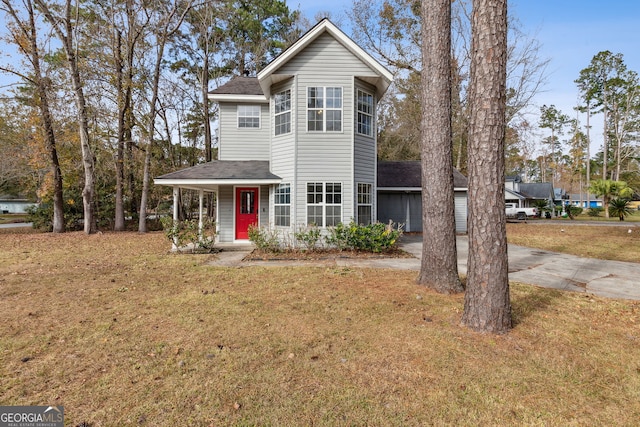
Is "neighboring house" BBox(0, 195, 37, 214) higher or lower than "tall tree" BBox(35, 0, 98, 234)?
lower

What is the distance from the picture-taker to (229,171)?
11.5 m

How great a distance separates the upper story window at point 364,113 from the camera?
11.2 meters

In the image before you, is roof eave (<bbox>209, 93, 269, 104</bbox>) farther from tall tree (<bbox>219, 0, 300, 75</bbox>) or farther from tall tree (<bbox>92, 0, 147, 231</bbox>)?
tall tree (<bbox>219, 0, 300, 75</bbox>)

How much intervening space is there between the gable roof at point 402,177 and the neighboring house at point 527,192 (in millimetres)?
22664

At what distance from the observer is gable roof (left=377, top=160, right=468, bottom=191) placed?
1645 cm

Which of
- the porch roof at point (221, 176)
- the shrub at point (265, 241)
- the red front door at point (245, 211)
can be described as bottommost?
the shrub at point (265, 241)

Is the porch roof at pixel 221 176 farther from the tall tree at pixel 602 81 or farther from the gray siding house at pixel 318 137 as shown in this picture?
the tall tree at pixel 602 81

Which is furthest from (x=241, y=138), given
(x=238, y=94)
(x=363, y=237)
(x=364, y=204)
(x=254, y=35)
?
(x=254, y=35)

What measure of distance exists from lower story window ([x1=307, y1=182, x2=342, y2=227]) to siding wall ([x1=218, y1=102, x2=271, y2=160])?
148 inches

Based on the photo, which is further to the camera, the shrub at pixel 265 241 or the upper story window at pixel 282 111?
the upper story window at pixel 282 111

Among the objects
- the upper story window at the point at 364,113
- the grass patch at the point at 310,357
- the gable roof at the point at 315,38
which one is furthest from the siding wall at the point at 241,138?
the grass patch at the point at 310,357

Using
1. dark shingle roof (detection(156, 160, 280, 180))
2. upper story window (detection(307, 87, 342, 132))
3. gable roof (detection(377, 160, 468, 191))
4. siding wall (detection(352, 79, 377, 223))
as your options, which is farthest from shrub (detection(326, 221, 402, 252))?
gable roof (detection(377, 160, 468, 191))

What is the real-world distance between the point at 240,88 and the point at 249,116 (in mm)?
1308

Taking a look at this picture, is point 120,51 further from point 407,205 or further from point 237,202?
point 407,205
